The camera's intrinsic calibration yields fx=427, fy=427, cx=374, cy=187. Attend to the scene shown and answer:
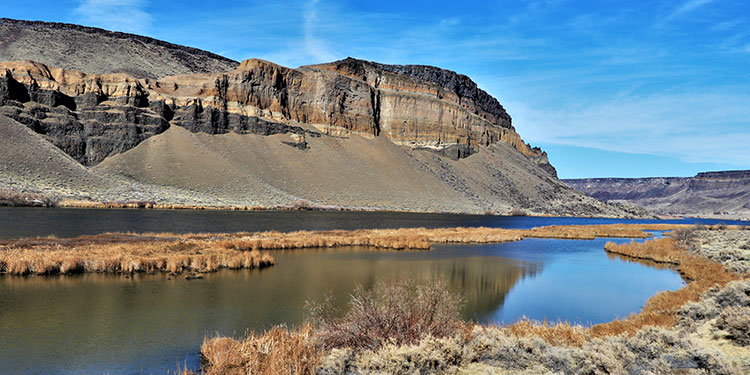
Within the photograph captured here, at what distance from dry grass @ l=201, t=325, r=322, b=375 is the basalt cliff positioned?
67.6 m

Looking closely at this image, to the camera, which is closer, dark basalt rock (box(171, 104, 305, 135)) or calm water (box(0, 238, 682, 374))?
calm water (box(0, 238, 682, 374))

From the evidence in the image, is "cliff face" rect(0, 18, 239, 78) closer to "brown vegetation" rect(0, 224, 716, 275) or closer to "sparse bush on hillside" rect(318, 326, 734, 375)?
"brown vegetation" rect(0, 224, 716, 275)

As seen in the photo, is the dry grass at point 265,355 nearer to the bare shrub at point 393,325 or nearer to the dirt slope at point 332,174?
the bare shrub at point 393,325

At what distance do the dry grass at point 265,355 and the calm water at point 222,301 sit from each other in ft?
2.48

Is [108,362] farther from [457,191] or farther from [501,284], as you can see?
[457,191]

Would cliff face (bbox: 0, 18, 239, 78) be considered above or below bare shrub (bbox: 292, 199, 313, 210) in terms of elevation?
above

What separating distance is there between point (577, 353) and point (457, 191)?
340 ft

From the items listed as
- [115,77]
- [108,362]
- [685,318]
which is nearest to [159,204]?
[115,77]

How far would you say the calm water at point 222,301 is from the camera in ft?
31.5

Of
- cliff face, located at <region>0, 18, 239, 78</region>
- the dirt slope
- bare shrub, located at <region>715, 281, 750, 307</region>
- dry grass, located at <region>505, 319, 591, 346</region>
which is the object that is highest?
cliff face, located at <region>0, 18, 239, 78</region>

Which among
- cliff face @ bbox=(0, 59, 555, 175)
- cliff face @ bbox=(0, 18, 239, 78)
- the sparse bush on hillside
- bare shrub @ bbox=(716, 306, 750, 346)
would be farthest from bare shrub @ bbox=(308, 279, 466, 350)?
cliff face @ bbox=(0, 18, 239, 78)

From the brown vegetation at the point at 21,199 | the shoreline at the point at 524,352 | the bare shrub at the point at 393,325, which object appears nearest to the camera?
the shoreline at the point at 524,352

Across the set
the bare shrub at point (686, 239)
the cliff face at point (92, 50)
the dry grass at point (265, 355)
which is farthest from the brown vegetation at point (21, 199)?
the cliff face at point (92, 50)

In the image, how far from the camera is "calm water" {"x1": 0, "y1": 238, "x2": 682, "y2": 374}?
9.59 metres
